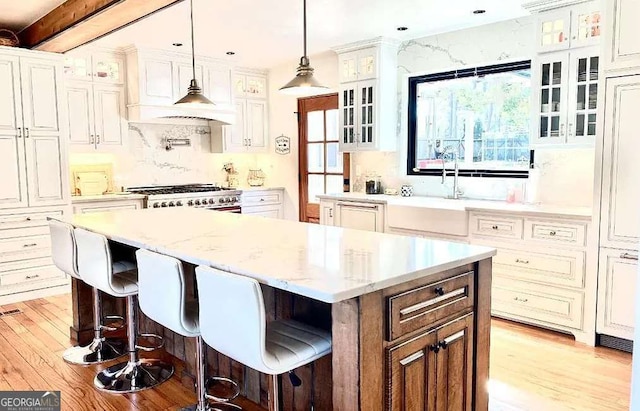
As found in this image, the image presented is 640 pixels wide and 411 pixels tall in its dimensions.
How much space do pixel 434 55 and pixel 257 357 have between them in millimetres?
4148

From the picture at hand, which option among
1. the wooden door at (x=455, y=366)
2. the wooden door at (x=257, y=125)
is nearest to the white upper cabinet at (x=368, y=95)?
the wooden door at (x=257, y=125)

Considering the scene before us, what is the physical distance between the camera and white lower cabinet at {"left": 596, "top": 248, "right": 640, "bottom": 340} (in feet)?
11.0

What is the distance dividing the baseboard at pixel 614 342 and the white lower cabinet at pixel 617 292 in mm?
38

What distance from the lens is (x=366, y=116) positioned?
5.39 m

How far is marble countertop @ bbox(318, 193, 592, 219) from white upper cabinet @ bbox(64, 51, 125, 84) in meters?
2.72

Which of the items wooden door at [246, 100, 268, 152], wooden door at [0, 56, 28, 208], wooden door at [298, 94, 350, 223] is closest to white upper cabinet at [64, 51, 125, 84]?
wooden door at [0, 56, 28, 208]

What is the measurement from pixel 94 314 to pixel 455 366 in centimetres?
254

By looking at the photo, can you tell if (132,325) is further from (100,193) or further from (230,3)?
(100,193)

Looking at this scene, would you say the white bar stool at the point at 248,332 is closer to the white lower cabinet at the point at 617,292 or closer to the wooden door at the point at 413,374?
the wooden door at the point at 413,374

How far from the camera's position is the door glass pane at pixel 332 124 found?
6.19 meters

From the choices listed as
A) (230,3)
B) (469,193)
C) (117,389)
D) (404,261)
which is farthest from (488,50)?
(117,389)

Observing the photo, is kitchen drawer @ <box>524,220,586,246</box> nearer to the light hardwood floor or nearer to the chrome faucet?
the light hardwood floor

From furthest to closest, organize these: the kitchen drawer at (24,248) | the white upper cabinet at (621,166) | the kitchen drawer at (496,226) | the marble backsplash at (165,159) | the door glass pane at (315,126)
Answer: the door glass pane at (315,126), the marble backsplash at (165,159), the kitchen drawer at (24,248), the kitchen drawer at (496,226), the white upper cabinet at (621,166)

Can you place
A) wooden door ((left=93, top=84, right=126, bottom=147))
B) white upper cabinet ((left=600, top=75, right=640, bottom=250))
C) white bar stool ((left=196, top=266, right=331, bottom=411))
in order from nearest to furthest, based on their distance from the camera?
white bar stool ((left=196, top=266, right=331, bottom=411)) → white upper cabinet ((left=600, top=75, right=640, bottom=250)) → wooden door ((left=93, top=84, right=126, bottom=147))
